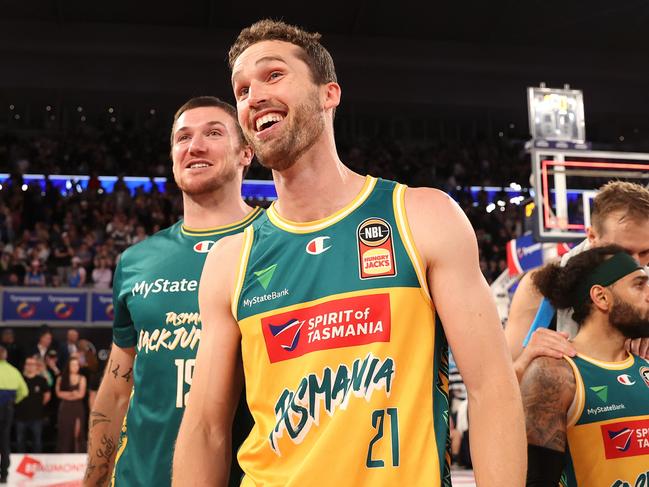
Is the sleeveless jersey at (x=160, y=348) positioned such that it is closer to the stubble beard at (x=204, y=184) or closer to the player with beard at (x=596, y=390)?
the stubble beard at (x=204, y=184)

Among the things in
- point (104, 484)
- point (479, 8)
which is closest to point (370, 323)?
point (104, 484)

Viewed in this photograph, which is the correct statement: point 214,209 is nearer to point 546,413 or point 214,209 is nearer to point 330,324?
point 330,324

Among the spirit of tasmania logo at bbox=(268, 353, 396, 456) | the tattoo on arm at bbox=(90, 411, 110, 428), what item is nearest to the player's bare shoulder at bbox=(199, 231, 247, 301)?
the spirit of tasmania logo at bbox=(268, 353, 396, 456)

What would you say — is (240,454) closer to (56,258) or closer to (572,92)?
(572,92)

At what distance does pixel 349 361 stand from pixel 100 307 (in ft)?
41.8

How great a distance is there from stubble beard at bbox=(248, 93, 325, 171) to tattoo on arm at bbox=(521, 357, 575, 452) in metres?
1.25

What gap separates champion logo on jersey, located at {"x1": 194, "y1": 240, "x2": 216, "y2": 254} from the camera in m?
3.28

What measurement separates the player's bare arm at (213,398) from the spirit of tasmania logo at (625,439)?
1.40 m

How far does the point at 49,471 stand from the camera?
887cm

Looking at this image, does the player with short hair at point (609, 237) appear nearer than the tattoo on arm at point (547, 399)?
No

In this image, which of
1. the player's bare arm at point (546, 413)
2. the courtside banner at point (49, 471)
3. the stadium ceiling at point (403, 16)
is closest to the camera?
the player's bare arm at point (546, 413)

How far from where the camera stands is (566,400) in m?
2.92

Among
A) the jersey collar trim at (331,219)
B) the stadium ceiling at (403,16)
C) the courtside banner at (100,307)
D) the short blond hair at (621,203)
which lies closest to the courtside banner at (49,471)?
the courtside banner at (100,307)

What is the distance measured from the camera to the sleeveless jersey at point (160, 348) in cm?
303
